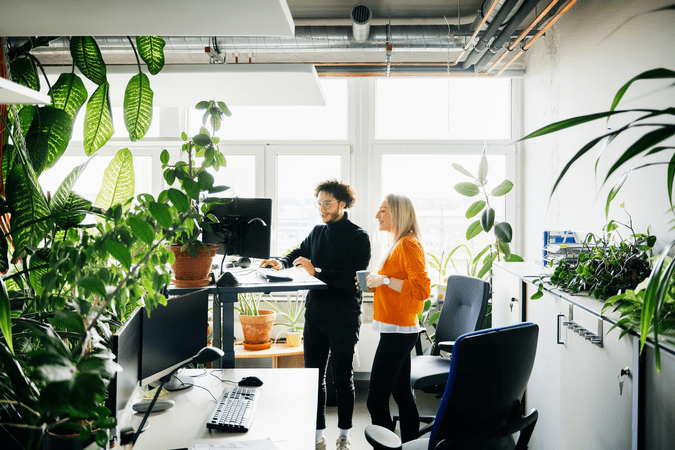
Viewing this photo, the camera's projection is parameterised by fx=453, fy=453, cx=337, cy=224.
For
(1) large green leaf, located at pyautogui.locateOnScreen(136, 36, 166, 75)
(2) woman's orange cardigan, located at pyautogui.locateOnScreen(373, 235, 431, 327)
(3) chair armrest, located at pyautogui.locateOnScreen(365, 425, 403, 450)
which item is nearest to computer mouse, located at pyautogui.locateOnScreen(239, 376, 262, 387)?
(3) chair armrest, located at pyautogui.locateOnScreen(365, 425, 403, 450)

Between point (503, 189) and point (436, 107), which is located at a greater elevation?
point (436, 107)

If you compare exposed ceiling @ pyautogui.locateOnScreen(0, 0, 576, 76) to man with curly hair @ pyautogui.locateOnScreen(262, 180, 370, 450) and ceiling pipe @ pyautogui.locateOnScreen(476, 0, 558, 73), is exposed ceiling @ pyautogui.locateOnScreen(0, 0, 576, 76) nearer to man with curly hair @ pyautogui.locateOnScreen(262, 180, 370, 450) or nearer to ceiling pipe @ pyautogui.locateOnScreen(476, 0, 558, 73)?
ceiling pipe @ pyautogui.locateOnScreen(476, 0, 558, 73)

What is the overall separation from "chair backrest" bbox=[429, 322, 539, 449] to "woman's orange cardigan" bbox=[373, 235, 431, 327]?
3.58 feet

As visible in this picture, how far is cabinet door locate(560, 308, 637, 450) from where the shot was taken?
1667 millimetres

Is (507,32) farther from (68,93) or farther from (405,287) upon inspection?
(68,93)

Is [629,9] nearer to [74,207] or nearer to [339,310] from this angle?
[339,310]

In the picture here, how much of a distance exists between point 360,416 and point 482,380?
2.25 m

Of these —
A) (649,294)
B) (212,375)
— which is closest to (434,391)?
(212,375)

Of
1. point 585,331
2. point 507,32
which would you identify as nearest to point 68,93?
point 585,331

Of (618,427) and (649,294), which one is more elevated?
(649,294)

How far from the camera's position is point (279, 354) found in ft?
11.6

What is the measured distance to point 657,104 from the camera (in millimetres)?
2219

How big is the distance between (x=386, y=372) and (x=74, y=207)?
1.94 meters

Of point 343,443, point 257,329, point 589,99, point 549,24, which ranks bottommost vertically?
point 343,443
